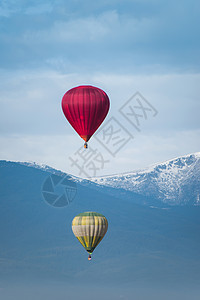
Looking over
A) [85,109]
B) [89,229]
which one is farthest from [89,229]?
[85,109]

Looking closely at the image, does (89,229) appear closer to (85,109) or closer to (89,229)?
(89,229)

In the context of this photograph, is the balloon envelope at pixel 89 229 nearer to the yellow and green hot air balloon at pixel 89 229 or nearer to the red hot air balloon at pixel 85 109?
the yellow and green hot air balloon at pixel 89 229

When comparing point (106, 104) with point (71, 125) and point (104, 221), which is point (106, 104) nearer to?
point (71, 125)

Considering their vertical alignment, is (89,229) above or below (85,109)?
below

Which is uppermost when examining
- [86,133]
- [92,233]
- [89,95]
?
→ [89,95]

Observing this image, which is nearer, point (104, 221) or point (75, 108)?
point (75, 108)

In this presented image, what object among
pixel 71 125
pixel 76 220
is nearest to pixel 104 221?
pixel 76 220

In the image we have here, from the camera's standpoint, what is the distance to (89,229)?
417 feet

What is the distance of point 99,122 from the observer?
10375 centimetres

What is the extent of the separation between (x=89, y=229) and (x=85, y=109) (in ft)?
110

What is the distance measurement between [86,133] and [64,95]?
317 inches

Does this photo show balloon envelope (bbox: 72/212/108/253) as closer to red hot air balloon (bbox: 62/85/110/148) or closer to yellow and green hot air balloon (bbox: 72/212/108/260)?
yellow and green hot air balloon (bbox: 72/212/108/260)

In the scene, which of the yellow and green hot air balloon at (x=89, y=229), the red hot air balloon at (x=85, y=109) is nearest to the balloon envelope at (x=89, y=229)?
the yellow and green hot air balloon at (x=89, y=229)

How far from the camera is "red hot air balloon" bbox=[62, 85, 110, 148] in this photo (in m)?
102
